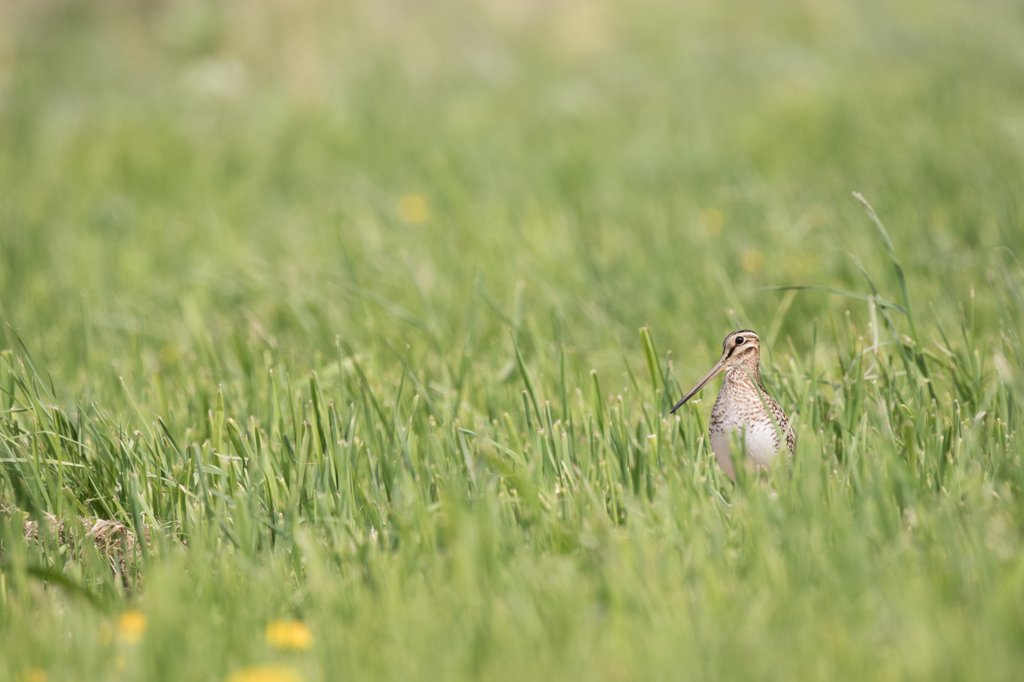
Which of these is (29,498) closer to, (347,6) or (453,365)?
(453,365)

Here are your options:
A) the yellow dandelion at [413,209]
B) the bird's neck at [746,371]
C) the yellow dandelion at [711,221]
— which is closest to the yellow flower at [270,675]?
the bird's neck at [746,371]

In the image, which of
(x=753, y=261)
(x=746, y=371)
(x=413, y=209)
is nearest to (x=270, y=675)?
(x=746, y=371)

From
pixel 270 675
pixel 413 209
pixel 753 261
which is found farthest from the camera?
pixel 413 209

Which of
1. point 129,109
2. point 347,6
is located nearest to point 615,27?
point 347,6

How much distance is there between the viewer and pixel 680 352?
3393 mm

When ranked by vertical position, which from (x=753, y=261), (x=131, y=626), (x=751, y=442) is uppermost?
(x=753, y=261)

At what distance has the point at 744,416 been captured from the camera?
2184 millimetres

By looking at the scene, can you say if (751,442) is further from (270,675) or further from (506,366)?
(270,675)

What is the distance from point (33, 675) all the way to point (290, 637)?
1.48 feet

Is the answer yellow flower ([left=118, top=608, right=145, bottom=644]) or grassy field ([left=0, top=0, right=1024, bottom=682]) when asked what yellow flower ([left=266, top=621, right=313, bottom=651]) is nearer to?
grassy field ([left=0, top=0, right=1024, bottom=682])

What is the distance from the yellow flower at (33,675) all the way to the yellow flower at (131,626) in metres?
0.14

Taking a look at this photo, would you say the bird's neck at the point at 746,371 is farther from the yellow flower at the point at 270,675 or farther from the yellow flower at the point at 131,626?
the yellow flower at the point at 131,626

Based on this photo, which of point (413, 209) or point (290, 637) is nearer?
point (290, 637)

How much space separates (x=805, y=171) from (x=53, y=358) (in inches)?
157
